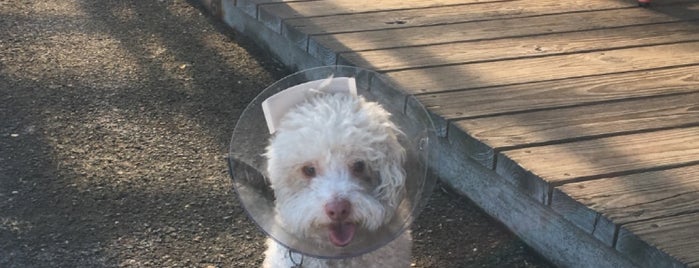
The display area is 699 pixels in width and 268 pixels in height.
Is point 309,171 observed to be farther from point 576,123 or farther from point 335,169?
point 576,123

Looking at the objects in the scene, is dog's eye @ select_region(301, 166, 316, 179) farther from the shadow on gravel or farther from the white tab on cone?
the shadow on gravel

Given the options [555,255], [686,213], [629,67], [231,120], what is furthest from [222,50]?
[686,213]

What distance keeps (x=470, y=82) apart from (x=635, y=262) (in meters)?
1.30

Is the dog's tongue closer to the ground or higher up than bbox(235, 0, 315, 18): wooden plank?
higher up

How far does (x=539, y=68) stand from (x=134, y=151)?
1786 mm

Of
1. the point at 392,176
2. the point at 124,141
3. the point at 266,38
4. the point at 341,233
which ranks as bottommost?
the point at 124,141

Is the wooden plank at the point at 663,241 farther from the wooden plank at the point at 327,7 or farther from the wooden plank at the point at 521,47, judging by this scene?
the wooden plank at the point at 327,7

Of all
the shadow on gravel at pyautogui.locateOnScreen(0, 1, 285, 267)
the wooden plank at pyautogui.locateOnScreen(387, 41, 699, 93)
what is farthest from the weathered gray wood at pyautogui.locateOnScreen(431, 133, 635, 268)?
the shadow on gravel at pyautogui.locateOnScreen(0, 1, 285, 267)

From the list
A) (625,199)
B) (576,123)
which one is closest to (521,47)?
(576,123)

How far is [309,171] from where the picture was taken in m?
2.11

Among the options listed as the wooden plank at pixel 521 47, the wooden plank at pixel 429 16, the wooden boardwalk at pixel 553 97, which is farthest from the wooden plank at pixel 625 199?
the wooden plank at pixel 429 16

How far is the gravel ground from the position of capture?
10.2 feet

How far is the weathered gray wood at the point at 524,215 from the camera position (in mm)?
2744

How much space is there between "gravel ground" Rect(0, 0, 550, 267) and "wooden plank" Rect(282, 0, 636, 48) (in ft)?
1.53
